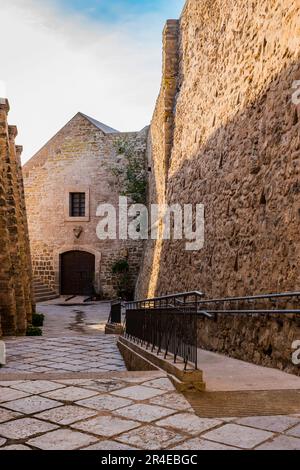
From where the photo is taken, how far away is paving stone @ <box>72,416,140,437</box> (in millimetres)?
2902

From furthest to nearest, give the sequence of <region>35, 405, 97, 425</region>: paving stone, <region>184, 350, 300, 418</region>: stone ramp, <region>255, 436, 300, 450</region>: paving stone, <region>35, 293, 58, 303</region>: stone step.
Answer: <region>35, 293, 58, 303</region>: stone step < <region>184, 350, 300, 418</region>: stone ramp < <region>35, 405, 97, 425</region>: paving stone < <region>255, 436, 300, 450</region>: paving stone

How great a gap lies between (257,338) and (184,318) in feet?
4.82

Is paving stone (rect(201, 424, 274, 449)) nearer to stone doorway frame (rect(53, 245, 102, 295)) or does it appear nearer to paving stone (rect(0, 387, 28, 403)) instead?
paving stone (rect(0, 387, 28, 403))

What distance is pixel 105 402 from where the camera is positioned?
3.55 metres

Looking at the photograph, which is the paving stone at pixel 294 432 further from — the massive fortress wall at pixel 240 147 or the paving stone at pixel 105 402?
the massive fortress wall at pixel 240 147

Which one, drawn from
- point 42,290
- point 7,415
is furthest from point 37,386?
point 42,290

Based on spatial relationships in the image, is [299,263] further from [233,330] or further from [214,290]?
[214,290]

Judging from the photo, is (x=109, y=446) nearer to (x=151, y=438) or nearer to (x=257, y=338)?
(x=151, y=438)

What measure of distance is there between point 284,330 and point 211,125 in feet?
15.5

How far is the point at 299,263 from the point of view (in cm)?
471

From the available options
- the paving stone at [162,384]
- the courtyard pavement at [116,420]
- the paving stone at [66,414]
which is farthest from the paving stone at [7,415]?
the paving stone at [162,384]

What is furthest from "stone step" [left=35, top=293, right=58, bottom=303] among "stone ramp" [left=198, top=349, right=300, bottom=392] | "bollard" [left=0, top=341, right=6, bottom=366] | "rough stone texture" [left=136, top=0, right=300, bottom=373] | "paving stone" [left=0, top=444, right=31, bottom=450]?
"paving stone" [left=0, top=444, right=31, bottom=450]

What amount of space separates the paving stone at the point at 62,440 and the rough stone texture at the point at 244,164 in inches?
102

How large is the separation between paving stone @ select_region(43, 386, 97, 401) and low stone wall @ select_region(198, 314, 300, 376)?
82.5 inches
